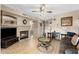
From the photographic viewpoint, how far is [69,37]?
1.62 m

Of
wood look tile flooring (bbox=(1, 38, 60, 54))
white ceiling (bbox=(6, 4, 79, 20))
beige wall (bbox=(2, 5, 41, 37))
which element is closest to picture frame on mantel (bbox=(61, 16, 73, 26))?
white ceiling (bbox=(6, 4, 79, 20))

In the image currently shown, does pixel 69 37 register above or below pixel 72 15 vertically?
below

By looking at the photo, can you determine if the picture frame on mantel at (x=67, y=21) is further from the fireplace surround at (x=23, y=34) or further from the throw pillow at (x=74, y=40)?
the fireplace surround at (x=23, y=34)

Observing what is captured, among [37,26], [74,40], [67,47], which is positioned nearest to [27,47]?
[37,26]

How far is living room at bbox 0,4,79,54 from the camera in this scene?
1.60 meters

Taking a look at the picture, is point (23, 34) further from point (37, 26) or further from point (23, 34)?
point (37, 26)

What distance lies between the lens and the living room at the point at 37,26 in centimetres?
160

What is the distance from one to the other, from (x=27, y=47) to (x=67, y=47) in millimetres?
695

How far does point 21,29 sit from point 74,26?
3.15 ft

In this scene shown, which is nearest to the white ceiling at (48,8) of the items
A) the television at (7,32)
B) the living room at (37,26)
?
the living room at (37,26)

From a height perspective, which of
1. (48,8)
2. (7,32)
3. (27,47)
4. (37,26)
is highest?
(48,8)

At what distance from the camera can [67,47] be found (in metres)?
1.67
